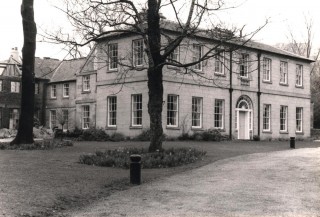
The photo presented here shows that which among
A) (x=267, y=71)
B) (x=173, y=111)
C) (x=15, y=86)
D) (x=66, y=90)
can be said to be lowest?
(x=173, y=111)

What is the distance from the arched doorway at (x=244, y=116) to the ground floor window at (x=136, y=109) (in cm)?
790

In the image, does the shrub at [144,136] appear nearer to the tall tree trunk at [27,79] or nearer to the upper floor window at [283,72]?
the tall tree trunk at [27,79]

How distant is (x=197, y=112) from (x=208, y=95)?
1533 millimetres

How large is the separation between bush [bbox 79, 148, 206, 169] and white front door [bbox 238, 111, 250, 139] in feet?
51.2

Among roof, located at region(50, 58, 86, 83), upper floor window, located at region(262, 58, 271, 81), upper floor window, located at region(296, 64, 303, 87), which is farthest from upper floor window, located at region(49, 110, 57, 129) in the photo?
upper floor window, located at region(296, 64, 303, 87)

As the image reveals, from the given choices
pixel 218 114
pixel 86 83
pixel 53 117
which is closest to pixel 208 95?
pixel 218 114

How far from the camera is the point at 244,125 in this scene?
32.9m

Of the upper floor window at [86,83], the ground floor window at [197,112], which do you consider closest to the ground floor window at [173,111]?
the ground floor window at [197,112]

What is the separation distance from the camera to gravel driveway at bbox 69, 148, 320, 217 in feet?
27.7

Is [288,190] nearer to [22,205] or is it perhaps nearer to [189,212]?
[189,212]

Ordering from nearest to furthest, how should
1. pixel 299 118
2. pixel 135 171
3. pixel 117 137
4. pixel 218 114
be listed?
pixel 135 171 → pixel 117 137 → pixel 218 114 → pixel 299 118

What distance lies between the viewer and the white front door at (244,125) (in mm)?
32594

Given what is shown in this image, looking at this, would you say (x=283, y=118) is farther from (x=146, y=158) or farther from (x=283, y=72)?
(x=146, y=158)

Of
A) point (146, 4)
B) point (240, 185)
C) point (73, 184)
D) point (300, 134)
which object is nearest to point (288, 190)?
point (240, 185)
